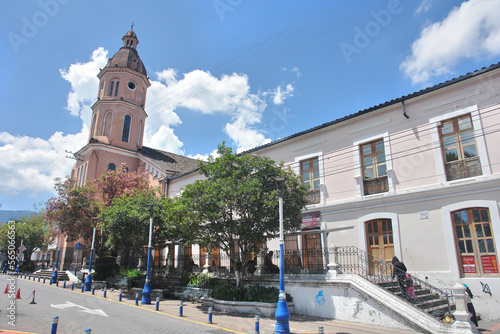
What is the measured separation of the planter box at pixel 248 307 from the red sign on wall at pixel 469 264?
6.74 metres

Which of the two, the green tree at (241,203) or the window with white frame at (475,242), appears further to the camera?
the green tree at (241,203)

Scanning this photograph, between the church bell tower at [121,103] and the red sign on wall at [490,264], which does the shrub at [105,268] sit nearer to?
the church bell tower at [121,103]

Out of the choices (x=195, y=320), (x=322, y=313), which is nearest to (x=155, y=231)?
(x=195, y=320)

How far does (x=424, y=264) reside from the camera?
42.8ft

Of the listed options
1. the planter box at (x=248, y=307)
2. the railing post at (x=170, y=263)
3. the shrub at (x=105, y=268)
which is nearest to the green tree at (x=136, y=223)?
the railing post at (x=170, y=263)

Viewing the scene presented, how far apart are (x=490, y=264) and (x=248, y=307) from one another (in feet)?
30.2

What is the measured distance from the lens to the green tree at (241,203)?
13.7 meters

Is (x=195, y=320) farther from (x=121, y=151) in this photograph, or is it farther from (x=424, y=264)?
(x=121, y=151)

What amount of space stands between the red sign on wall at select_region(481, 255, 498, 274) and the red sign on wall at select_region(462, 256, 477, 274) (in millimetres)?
305

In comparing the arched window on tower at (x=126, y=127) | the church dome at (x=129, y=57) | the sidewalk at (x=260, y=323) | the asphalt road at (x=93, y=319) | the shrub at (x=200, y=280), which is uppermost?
the church dome at (x=129, y=57)

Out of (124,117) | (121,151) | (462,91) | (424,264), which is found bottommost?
(424,264)

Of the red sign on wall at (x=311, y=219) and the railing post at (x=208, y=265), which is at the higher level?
the red sign on wall at (x=311, y=219)

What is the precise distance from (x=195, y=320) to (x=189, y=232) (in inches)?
151

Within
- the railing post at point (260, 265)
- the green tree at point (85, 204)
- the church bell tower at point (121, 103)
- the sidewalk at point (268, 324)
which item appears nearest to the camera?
the sidewalk at point (268, 324)
